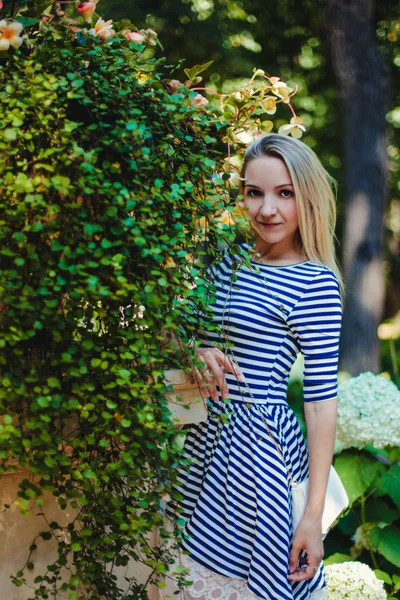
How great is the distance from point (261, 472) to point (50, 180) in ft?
3.10

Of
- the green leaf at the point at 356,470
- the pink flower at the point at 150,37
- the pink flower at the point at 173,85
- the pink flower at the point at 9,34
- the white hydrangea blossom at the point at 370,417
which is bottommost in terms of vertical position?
the green leaf at the point at 356,470

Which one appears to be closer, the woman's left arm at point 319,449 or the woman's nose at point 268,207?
the woman's left arm at point 319,449

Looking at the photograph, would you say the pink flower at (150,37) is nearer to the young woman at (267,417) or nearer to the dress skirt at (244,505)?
the young woman at (267,417)

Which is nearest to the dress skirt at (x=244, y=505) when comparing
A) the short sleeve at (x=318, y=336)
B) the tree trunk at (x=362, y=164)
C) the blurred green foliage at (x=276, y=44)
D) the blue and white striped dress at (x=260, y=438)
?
the blue and white striped dress at (x=260, y=438)

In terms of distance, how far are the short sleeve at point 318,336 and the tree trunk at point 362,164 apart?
412 cm

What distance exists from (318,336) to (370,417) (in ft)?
4.16

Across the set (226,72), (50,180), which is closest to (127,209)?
(50,180)

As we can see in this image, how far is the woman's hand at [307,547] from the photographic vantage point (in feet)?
6.00

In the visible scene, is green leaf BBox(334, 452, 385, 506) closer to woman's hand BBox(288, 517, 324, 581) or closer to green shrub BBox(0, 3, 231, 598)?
woman's hand BBox(288, 517, 324, 581)

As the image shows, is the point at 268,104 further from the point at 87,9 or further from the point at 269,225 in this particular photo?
the point at 87,9

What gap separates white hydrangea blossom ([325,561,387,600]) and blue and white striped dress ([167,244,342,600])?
95 cm

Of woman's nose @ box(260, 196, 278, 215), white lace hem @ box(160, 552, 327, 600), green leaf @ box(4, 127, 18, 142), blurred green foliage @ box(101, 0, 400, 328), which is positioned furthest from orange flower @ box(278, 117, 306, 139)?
blurred green foliage @ box(101, 0, 400, 328)

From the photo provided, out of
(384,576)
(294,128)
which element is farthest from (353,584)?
(294,128)

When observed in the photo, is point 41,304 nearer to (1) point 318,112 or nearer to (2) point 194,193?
(2) point 194,193
